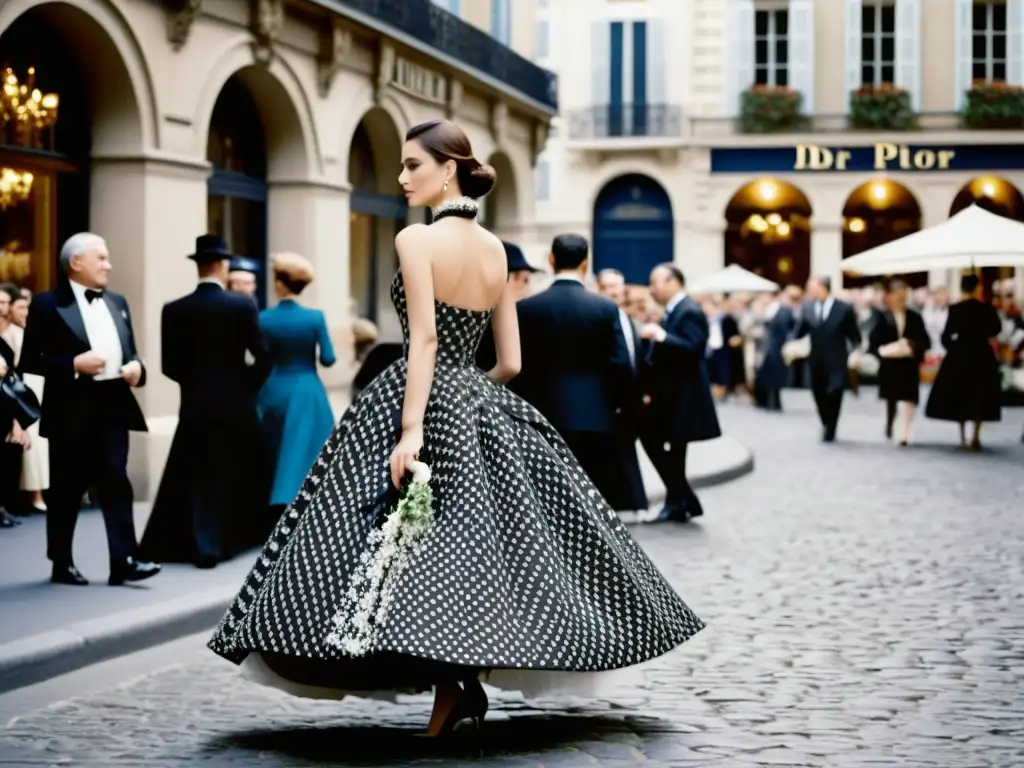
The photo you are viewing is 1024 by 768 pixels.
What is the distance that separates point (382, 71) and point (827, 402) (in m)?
5.88

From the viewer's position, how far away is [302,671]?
5871mm

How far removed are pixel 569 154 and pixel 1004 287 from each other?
1157 cm

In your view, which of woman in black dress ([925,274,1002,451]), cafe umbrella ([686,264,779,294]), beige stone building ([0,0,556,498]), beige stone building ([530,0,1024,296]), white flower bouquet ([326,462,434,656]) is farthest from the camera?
beige stone building ([530,0,1024,296])

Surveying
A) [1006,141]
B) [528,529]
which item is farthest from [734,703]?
[1006,141]

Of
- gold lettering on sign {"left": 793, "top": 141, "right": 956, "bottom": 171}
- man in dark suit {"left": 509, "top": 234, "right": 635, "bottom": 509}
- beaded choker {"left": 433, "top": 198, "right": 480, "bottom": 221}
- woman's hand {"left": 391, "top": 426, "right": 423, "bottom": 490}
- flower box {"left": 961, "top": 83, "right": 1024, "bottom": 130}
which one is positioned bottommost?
woman's hand {"left": 391, "top": 426, "right": 423, "bottom": 490}

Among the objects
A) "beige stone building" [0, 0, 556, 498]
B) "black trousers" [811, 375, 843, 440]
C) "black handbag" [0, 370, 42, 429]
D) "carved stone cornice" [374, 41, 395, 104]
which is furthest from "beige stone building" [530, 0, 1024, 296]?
"black handbag" [0, 370, 42, 429]

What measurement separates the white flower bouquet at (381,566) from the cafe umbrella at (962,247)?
52.5 ft

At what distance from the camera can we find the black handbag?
450 inches

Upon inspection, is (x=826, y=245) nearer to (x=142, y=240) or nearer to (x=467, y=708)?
(x=142, y=240)

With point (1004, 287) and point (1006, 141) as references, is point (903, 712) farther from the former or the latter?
point (1006, 141)

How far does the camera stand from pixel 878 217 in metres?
44.9

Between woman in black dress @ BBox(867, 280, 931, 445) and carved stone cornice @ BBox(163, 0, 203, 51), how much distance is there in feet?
30.0

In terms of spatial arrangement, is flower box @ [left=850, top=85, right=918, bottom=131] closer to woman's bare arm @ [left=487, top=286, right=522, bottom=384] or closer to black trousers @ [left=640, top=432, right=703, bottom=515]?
black trousers @ [left=640, top=432, right=703, bottom=515]

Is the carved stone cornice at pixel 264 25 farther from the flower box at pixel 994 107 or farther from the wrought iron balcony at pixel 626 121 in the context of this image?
the wrought iron balcony at pixel 626 121
